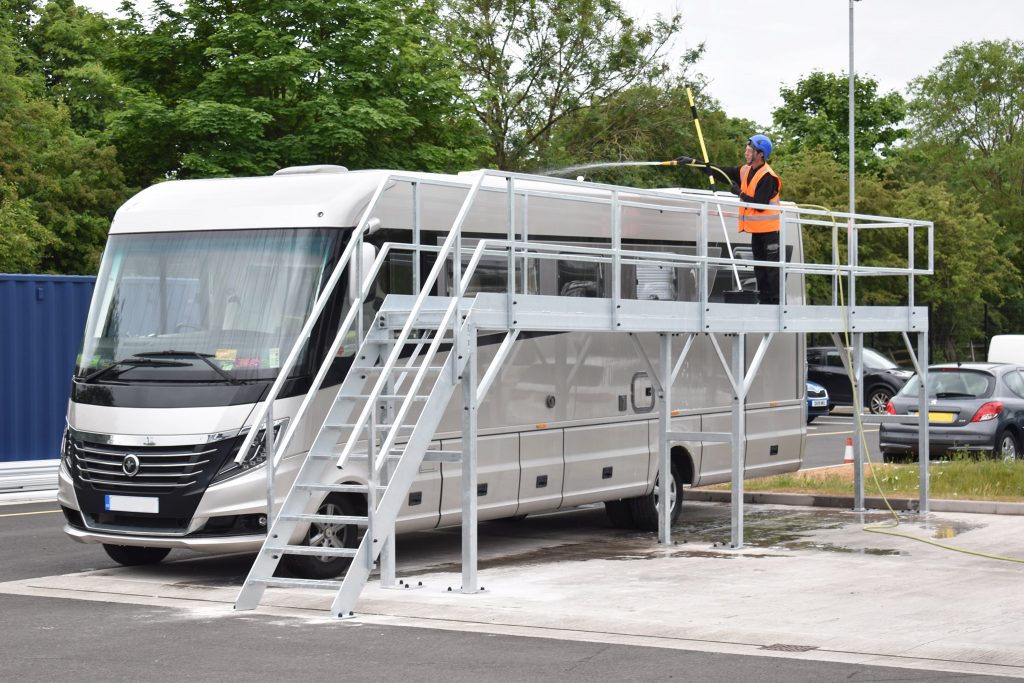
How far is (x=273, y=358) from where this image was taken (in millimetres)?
11242

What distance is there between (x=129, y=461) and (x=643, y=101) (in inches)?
1367

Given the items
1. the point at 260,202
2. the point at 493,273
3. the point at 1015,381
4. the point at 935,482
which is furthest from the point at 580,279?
the point at 1015,381

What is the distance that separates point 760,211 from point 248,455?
5905 millimetres

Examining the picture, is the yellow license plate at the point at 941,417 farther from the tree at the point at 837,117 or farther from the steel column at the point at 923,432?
the tree at the point at 837,117

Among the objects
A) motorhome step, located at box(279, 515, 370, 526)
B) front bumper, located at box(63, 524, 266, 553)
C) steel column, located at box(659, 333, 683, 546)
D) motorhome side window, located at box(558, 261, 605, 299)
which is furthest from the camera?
steel column, located at box(659, 333, 683, 546)

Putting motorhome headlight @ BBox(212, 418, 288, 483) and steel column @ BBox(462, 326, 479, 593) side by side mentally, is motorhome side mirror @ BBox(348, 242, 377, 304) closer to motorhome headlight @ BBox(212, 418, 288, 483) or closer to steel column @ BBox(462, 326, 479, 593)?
steel column @ BBox(462, 326, 479, 593)

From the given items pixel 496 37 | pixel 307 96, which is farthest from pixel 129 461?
pixel 496 37

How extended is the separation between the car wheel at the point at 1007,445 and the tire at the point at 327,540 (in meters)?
12.0

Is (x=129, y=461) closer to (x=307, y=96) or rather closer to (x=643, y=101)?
(x=307, y=96)

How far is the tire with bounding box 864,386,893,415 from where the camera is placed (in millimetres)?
34469

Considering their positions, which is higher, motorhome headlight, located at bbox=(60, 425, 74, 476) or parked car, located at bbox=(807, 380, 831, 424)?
motorhome headlight, located at bbox=(60, 425, 74, 476)

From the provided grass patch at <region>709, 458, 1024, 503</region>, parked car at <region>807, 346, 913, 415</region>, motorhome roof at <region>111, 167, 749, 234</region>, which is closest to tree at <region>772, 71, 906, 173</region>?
parked car at <region>807, 346, 913, 415</region>

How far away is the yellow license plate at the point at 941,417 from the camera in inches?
830

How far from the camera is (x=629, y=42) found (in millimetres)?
44188
